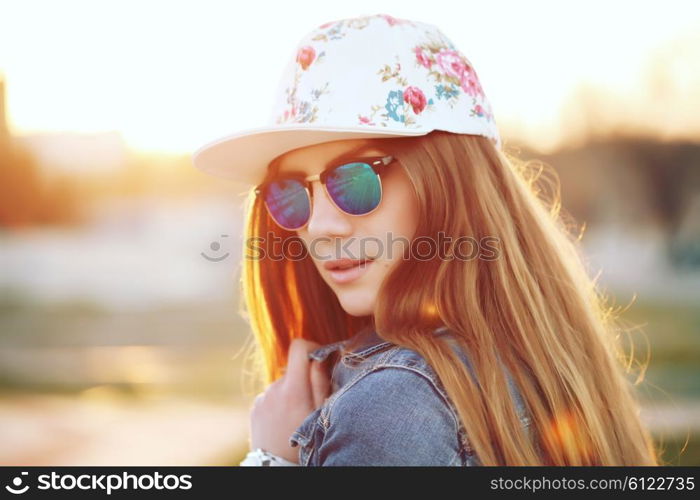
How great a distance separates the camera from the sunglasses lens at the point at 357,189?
2.03 m

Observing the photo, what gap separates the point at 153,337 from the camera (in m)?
16.0

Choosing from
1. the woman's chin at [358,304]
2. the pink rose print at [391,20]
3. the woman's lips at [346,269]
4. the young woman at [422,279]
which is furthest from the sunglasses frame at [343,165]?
the pink rose print at [391,20]

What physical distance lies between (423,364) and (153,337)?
49.3 feet

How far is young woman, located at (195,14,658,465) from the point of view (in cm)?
169

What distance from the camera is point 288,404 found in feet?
7.59

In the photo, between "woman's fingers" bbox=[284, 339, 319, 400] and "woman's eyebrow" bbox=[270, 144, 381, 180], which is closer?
"woman's eyebrow" bbox=[270, 144, 381, 180]

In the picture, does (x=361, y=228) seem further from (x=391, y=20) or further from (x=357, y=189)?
(x=391, y=20)

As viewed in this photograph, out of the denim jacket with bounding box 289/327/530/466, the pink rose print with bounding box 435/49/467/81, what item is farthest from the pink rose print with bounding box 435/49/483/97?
the denim jacket with bounding box 289/327/530/466

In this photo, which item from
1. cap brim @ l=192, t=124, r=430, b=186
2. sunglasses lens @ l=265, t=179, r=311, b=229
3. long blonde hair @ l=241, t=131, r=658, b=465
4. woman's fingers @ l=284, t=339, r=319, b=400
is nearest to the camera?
long blonde hair @ l=241, t=131, r=658, b=465

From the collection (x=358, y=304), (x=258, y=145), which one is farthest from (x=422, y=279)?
(x=258, y=145)

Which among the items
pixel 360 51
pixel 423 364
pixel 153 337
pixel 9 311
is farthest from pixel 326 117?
pixel 9 311

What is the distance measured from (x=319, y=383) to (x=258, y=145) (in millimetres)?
787

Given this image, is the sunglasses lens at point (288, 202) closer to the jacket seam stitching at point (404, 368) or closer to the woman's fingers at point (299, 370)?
the woman's fingers at point (299, 370)

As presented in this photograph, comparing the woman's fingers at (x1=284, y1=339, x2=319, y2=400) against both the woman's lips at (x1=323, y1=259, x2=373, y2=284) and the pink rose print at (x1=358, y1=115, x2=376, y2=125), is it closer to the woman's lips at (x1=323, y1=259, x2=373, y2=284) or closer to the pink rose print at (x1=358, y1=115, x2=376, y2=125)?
the woman's lips at (x1=323, y1=259, x2=373, y2=284)
